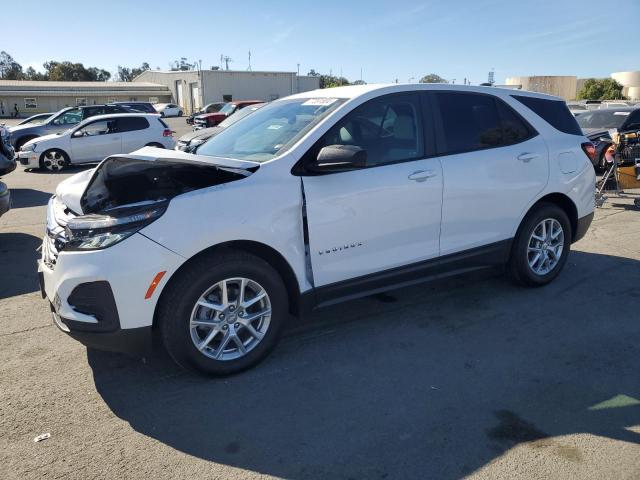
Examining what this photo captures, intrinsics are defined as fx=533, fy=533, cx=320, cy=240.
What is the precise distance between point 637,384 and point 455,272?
5.10 feet

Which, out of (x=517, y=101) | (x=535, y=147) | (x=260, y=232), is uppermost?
(x=517, y=101)

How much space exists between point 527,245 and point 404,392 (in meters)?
2.28

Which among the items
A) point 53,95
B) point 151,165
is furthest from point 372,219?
point 53,95

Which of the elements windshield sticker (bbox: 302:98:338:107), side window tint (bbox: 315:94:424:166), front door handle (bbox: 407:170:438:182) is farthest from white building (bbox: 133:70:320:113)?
front door handle (bbox: 407:170:438:182)

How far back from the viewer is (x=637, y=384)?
3.48 m

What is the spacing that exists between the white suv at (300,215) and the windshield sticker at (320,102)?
1cm

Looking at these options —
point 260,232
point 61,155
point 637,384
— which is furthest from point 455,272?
point 61,155

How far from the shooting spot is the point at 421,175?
4.14 metres

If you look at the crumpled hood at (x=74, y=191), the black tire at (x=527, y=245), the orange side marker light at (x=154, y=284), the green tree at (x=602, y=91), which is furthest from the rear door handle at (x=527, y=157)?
the green tree at (x=602, y=91)

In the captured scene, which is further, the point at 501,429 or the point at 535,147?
the point at 535,147

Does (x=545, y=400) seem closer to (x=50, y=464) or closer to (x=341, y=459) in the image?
(x=341, y=459)

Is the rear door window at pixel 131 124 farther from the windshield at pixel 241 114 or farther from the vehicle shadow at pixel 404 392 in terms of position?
the vehicle shadow at pixel 404 392

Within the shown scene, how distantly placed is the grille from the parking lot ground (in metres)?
0.82

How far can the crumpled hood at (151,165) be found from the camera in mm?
3584
